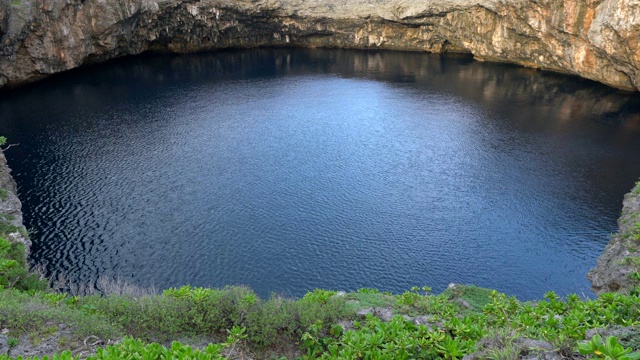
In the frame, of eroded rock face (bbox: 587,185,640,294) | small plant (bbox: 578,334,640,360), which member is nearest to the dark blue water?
eroded rock face (bbox: 587,185,640,294)

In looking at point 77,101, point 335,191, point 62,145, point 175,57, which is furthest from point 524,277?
point 175,57

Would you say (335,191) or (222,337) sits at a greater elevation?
(222,337)

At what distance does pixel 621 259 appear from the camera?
2662 centimetres

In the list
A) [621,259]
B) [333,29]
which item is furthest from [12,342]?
[333,29]

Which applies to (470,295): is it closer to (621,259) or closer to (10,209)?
(621,259)

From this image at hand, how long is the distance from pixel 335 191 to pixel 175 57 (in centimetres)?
6911

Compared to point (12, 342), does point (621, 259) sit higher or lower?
lower

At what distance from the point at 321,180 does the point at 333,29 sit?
69.9 m

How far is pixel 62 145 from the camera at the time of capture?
53.5 m

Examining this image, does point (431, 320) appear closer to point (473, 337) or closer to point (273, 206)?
point (473, 337)

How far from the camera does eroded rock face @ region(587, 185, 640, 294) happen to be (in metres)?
25.5

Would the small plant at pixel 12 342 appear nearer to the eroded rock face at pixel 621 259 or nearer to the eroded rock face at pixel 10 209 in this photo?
the eroded rock face at pixel 10 209

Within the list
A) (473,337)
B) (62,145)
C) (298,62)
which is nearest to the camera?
(473,337)

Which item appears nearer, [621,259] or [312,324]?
[312,324]
